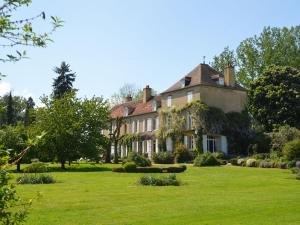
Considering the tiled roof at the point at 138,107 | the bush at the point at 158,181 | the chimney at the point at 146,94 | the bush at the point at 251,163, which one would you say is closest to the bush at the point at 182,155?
the bush at the point at 251,163

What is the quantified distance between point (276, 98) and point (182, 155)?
10496 mm

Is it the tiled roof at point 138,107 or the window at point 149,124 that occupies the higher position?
the tiled roof at point 138,107

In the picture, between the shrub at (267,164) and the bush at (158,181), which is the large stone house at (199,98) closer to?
the shrub at (267,164)

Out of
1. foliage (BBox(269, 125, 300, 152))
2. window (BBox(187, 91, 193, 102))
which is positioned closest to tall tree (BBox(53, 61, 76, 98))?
window (BBox(187, 91, 193, 102))

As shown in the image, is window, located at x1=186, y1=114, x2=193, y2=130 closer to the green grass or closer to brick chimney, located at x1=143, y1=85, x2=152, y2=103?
brick chimney, located at x1=143, y1=85, x2=152, y2=103

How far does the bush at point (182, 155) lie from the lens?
137ft

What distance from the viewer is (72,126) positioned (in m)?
35.7

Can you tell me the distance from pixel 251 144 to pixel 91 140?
51.4 ft

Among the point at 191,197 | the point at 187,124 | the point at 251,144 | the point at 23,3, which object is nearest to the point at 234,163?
the point at 251,144

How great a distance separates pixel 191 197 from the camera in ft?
45.7

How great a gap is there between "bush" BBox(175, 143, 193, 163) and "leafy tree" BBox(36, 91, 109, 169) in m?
7.71

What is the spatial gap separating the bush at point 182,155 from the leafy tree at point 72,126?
7.71 metres

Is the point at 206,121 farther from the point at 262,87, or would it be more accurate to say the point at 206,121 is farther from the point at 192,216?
the point at 192,216

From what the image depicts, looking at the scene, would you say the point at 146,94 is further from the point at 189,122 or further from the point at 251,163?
the point at 251,163
